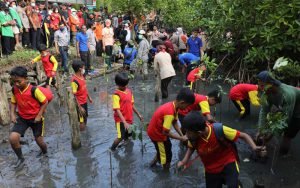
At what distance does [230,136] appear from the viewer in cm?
442

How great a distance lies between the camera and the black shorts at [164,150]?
6286 mm

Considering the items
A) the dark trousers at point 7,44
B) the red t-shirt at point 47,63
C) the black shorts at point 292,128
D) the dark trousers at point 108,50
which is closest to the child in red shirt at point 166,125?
the black shorts at point 292,128

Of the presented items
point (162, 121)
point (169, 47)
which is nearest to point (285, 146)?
Answer: point (162, 121)

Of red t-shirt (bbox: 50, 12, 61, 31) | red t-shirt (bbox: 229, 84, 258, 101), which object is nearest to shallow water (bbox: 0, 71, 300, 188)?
red t-shirt (bbox: 229, 84, 258, 101)

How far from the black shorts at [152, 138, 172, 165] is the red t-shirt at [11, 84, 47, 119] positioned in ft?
7.42

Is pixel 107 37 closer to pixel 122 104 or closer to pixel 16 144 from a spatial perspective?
pixel 122 104

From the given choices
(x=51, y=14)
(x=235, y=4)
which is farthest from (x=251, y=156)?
(x=51, y=14)

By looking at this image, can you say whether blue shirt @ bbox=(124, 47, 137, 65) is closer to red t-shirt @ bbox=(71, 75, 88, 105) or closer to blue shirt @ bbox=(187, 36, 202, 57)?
blue shirt @ bbox=(187, 36, 202, 57)

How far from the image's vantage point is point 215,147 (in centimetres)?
455

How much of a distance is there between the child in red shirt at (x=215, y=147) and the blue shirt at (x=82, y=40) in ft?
35.9

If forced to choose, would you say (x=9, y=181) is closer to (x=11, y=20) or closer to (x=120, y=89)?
(x=120, y=89)

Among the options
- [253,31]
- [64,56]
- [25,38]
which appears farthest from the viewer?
[25,38]

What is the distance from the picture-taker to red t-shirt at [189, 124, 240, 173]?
4.46 m

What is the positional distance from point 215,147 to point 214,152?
0.35 feet
